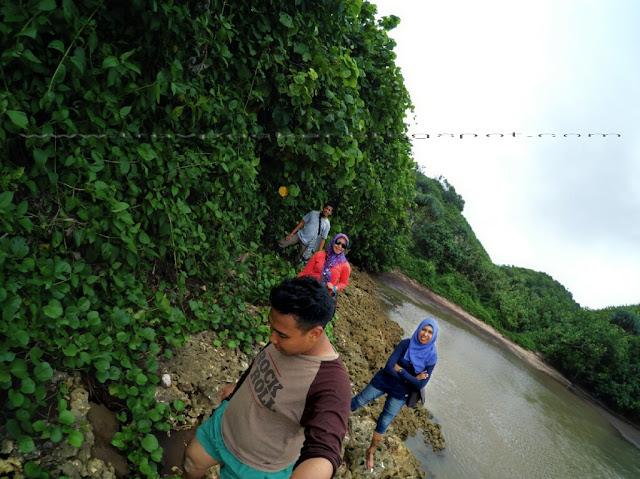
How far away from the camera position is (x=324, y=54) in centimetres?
372

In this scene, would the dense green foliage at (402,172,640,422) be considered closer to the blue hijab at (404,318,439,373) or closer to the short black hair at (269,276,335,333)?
the blue hijab at (404,318,439,373)

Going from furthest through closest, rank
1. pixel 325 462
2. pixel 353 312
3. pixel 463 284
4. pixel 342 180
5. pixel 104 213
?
pixel 463 284, pixel 353 312, pixel 342 180, pixel 104 213, pixel 325 462

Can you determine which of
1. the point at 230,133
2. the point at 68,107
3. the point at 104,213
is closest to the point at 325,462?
the point at 104,213

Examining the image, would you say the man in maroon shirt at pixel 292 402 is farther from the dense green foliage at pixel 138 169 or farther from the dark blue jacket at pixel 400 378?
the dark blue jacket at pixel 400 378

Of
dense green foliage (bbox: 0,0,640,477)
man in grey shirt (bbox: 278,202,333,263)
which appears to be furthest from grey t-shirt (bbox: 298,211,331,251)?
dense green foliage (bbox: 0,0,640,477)

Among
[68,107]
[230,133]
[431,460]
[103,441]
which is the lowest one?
[431,460]

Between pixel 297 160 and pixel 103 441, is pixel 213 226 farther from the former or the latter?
pixel 103 441

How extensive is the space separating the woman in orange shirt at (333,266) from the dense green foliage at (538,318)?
1320cm

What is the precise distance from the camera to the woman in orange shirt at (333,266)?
4.36 m

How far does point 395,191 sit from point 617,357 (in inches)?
601

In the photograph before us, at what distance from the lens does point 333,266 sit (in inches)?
175

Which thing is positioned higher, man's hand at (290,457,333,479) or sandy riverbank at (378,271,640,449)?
man's hand at (290,457,333,479)

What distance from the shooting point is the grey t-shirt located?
17.6 ft

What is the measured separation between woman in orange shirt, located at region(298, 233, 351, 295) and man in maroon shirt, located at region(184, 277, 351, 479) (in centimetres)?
A: 265
